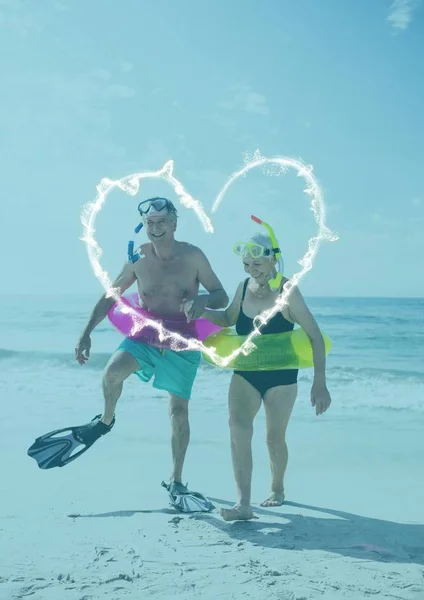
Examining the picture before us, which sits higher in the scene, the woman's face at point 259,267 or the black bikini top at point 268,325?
the woman's face at point 259,267

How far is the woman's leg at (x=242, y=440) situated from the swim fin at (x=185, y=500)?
0.29 m

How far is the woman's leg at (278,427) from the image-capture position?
4.62 m

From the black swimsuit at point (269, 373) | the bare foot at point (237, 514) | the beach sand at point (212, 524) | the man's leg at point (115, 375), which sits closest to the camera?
the beach sand at point (212, 524)

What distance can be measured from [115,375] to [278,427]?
1.22 m

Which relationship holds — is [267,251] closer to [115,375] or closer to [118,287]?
[118,287]

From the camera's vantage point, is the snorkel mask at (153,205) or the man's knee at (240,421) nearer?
the man's knee at (240,421)

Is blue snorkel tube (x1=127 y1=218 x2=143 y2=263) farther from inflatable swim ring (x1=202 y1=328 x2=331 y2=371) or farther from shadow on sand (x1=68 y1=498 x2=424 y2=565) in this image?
shadow on sand (x1=68 y1=498 x2=424 y2=565)

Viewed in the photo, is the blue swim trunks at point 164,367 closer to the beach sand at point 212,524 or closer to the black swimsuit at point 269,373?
the black swimsuit at point 269,373

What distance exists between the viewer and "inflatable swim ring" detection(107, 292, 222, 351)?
484 centimetres

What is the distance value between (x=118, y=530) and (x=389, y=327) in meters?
22.9

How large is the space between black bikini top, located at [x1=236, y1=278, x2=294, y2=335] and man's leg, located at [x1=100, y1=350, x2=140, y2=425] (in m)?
0.82

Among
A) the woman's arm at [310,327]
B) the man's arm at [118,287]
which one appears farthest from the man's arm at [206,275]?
the woman's arm at [310,327]

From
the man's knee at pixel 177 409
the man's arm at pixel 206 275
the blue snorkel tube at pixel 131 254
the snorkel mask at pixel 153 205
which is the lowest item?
→ the man's knee at pixel 177 409

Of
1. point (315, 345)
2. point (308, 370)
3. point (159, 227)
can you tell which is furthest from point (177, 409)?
point (308, 370)
